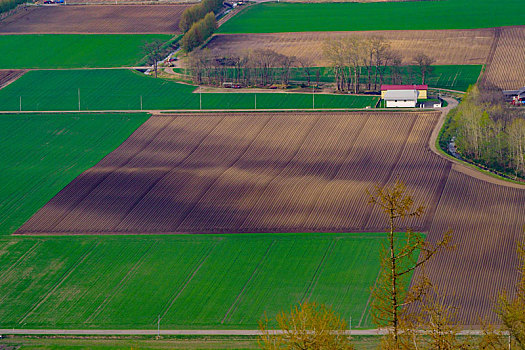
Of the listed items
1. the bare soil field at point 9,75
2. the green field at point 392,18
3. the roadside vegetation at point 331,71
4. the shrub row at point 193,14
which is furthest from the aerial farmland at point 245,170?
the bare soil field at point 9,75

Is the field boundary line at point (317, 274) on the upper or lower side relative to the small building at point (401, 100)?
lower

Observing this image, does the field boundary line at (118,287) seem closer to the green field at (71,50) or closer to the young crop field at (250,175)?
the young crop field at (250,175)

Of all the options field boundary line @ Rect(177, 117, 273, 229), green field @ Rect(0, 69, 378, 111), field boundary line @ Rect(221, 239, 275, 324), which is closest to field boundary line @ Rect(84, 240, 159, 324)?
field boundary line @ Rect(177, 117, 273, 229)

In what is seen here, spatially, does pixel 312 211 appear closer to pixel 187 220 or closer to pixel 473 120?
pixel 187 220

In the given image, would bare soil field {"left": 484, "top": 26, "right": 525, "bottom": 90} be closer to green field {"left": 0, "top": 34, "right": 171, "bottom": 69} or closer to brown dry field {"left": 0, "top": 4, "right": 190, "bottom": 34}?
green field {"left": 0, "top": 34, "right": 171, "bottom": 69}

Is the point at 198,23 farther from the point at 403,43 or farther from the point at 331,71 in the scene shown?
the point at 403,43

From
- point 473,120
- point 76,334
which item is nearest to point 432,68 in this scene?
point 473,120
